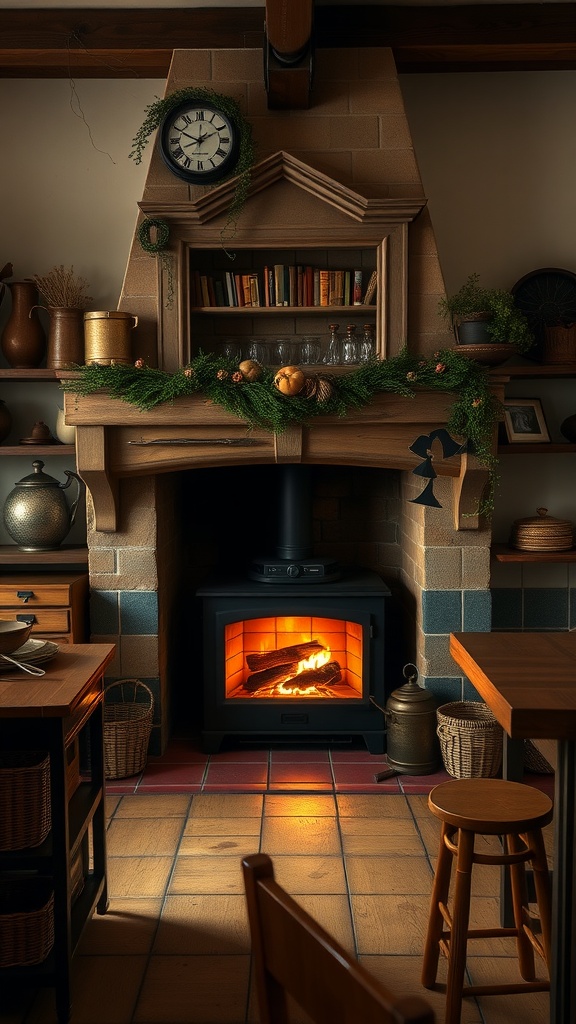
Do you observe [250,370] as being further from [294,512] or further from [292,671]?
[292,671]

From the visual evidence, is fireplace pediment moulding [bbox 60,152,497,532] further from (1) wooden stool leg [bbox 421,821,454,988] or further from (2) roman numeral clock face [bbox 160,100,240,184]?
(1) wooden stool leg [bbox 421,821,454,988]

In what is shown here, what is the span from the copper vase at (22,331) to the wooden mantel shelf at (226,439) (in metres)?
0.51

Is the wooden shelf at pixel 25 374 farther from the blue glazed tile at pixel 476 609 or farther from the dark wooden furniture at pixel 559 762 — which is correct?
the dark wooden furniture at pixel 559 762

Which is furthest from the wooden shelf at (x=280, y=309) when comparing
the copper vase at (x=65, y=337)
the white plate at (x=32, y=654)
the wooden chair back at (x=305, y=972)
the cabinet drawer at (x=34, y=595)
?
the wooden chair back at (x=305, y=972)

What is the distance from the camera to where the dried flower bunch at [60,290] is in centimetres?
400

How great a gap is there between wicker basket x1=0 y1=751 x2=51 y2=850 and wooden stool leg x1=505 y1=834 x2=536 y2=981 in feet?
3.81

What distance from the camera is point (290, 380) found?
3541mm

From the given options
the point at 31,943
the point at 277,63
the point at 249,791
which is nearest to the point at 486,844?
the point at 249,791

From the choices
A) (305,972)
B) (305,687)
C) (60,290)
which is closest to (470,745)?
(305,687)

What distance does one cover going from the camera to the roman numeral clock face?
371 cm

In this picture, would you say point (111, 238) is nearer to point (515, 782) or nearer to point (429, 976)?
point (515, 782)

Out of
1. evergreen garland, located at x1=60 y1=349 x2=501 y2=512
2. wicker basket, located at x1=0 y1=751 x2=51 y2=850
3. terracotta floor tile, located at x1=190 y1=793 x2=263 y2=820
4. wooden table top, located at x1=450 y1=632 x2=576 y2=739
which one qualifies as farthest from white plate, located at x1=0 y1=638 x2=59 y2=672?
evergreen garland, located at x1=60 y1=349 x2=501 y2=512

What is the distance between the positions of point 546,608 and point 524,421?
35.2 inches

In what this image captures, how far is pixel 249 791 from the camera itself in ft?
11.9
